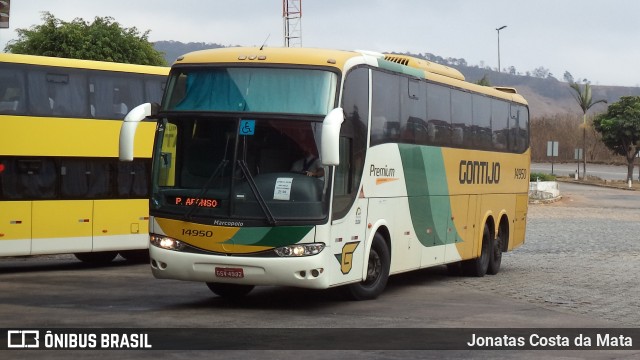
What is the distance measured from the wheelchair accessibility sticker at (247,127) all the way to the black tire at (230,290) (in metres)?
2.68

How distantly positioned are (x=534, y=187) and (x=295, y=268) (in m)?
49.5

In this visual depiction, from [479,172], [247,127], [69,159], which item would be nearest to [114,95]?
[69,159]

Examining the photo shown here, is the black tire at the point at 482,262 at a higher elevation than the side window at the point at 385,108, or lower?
lower

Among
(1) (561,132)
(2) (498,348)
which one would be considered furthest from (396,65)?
(1) (561,132)

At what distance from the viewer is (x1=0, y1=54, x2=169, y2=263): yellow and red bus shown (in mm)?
22234

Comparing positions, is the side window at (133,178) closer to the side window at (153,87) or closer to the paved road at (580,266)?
the side window at (153,87)

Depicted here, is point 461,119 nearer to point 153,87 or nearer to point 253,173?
point 153,87

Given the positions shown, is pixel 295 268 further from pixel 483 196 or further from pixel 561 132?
pixel 561 132

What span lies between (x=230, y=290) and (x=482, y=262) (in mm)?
7325

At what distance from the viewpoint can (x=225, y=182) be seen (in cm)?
1517

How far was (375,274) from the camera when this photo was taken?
679 inches

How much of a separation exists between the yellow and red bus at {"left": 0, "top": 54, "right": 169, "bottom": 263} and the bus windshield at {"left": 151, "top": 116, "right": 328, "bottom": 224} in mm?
7676

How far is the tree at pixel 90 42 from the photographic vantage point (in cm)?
4691

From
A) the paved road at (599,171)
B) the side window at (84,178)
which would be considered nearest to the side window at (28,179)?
the side window at (84,178)
